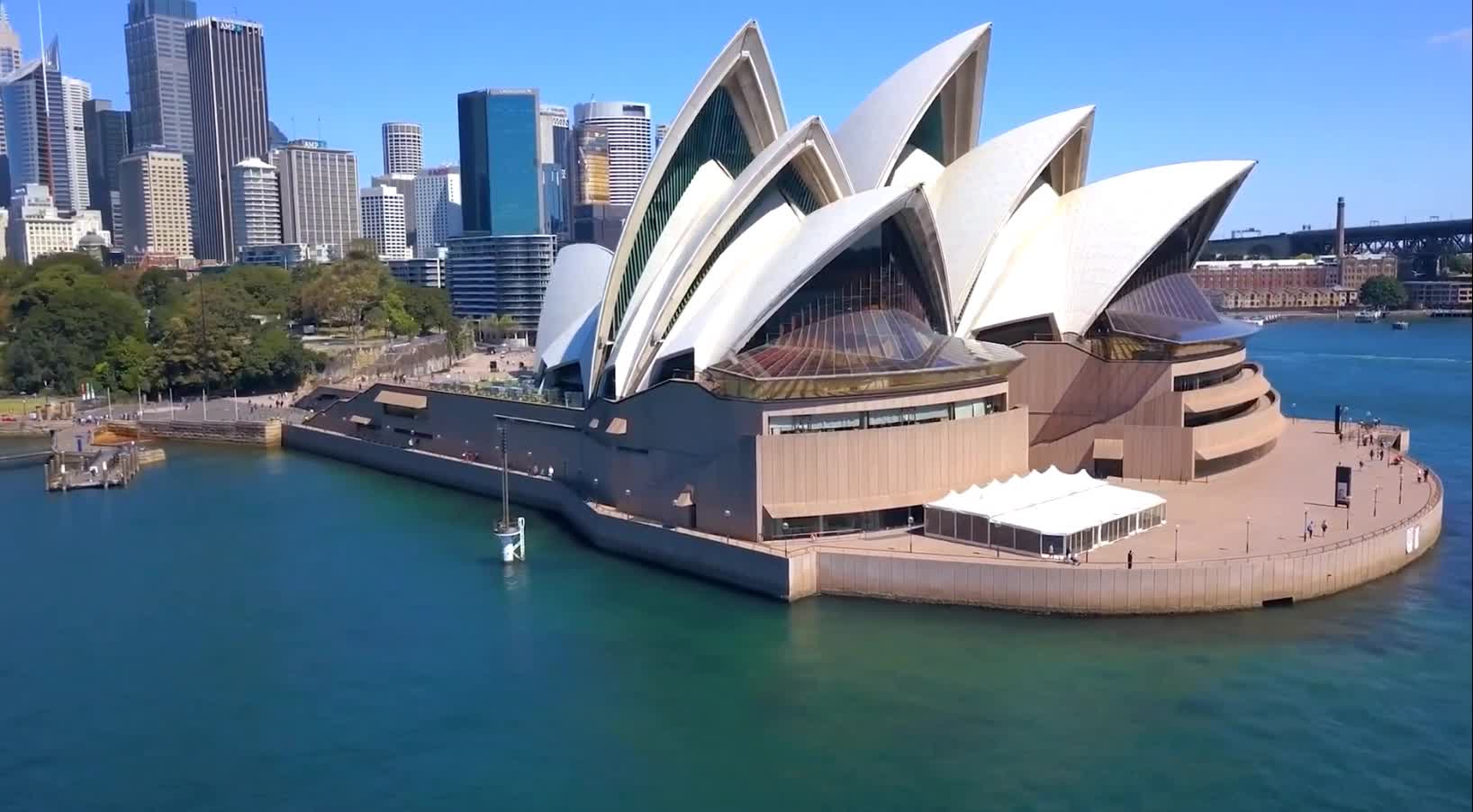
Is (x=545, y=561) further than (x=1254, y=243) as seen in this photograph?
No

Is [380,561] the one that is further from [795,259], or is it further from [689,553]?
[795,259]

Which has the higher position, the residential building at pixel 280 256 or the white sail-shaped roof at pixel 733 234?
the residential building at pixel 280 256

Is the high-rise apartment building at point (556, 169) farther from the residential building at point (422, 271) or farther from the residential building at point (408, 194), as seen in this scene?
the residential building at point (422, 271)

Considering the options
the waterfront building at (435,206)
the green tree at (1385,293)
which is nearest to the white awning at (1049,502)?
the green tree at (1385,293)

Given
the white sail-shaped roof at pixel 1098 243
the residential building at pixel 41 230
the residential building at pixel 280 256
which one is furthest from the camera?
the residential building at pixel 41 230

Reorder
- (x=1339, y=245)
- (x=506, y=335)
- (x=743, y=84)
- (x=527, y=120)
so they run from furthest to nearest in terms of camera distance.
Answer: (x=527, y=120), (x=1339, y=245), (x=506, y=335), (x=743, y=84)

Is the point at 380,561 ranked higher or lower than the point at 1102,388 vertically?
lower

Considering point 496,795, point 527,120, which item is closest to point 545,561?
point 496,795

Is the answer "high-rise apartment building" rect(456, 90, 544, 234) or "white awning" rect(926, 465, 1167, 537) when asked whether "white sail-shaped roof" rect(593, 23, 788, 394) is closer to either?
"white awning" rect(926, 465, 1167, 537)
